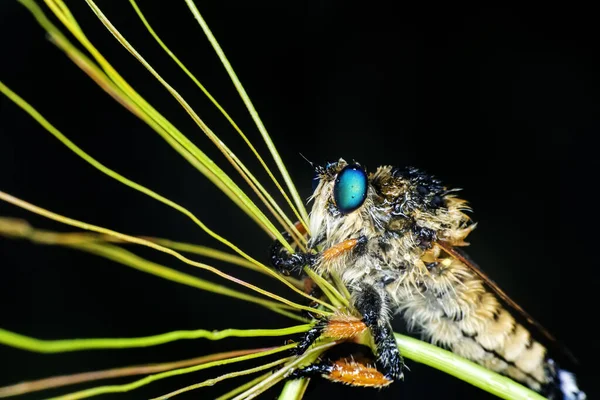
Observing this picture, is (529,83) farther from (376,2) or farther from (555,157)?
(376,2)

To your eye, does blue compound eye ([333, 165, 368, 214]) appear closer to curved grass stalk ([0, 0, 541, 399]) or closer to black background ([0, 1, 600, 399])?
curved grass stalk ([0, 0, 541, 399])

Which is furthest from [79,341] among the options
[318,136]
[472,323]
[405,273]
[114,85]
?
[318,136]

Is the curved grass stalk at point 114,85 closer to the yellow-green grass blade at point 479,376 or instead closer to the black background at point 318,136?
the yellow-green grass blade at point 479,376

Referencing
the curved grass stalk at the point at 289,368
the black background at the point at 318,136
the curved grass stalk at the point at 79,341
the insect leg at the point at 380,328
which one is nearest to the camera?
the curved grass stalk at the point at 79,341

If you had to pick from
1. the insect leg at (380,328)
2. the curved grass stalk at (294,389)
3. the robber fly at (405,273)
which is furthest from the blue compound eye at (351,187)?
the curved grass stalk at (294,389)

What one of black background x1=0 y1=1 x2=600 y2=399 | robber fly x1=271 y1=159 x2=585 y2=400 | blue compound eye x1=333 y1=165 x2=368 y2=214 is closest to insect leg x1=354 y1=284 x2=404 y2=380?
robber fly x1=271 y1=159 x2=585 y2=400

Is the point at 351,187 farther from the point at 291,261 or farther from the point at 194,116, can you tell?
the point at 194,116
